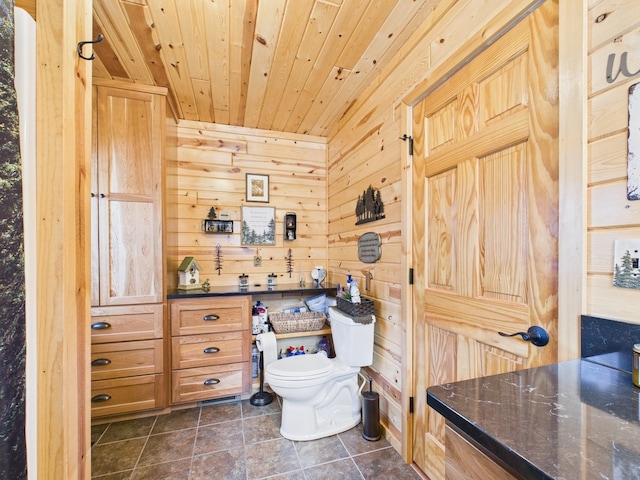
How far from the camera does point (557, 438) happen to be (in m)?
0.47

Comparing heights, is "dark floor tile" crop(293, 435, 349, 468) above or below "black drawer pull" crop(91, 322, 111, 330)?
below

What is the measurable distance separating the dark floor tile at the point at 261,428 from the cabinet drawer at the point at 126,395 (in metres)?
0.70

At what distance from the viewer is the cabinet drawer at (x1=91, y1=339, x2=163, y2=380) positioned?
2047 millimetres

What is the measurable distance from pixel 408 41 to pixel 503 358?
5.75 ft

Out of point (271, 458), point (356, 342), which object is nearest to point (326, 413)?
point (271, 458)

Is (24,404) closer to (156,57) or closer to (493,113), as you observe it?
(493,113)

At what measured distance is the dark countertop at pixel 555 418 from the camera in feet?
1.37

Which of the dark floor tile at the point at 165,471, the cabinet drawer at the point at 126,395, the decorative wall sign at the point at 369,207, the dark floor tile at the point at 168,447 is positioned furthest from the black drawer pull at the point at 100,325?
the decorative wall sign at the point at 369,207

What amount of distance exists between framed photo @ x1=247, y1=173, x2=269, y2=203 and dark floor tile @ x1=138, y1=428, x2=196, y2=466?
1.99 meters

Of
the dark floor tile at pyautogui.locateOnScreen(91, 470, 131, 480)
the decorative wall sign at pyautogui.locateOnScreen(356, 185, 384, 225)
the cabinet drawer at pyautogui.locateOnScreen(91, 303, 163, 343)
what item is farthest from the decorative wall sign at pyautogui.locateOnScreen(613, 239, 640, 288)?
the cabinet drawer at pyautogui.locateOnScreen(91, 303, 163, 343)

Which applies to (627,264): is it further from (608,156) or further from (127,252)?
(127,252)

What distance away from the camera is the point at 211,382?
2.30 meters

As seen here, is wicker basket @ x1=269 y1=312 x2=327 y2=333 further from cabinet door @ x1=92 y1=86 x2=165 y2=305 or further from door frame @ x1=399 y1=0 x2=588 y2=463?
door frame @ x1=399 y1=0 x2=588 y2=463

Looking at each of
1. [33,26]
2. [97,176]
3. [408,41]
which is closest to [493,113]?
[408,41]
